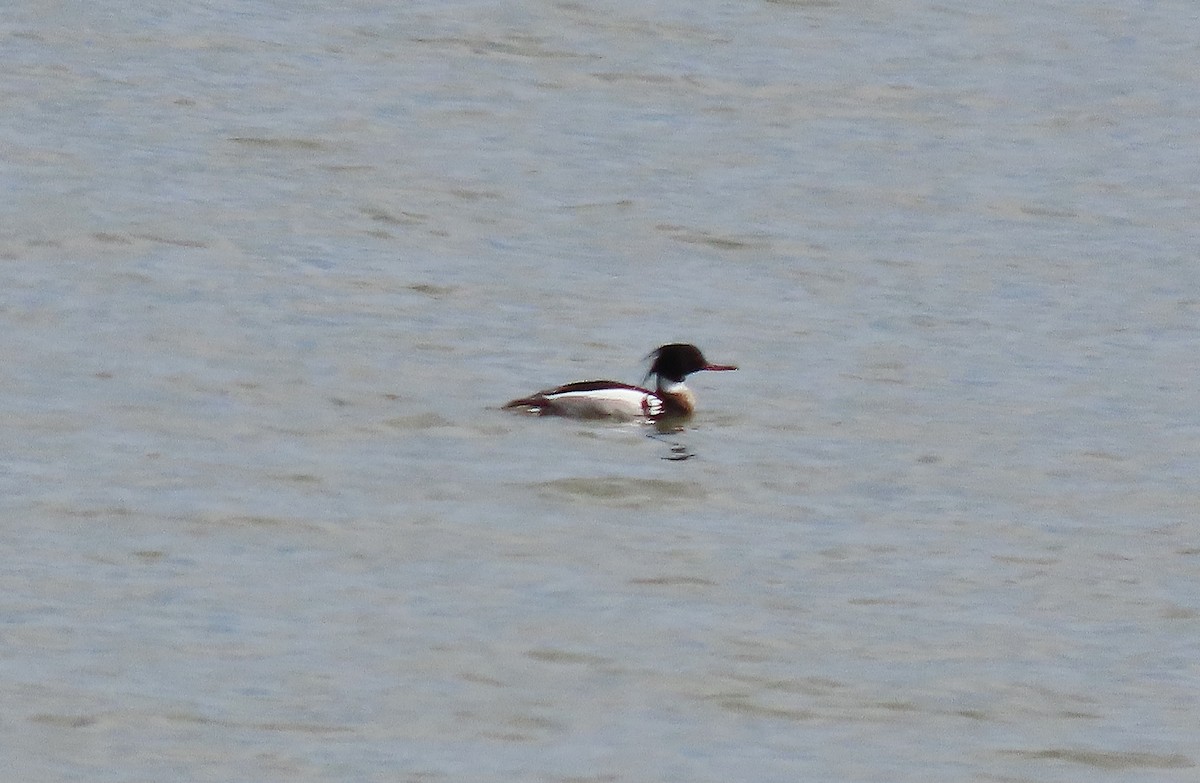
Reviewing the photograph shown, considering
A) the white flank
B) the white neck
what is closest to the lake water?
the white flank

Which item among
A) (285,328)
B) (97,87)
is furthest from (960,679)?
(97,87)

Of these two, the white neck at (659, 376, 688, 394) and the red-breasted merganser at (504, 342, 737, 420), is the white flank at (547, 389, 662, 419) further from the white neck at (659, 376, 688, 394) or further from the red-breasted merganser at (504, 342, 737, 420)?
the white neck at (659, 376, 688, 394)

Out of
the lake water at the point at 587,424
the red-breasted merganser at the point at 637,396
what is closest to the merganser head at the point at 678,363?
the red-breasted merganser at the point at 637,396

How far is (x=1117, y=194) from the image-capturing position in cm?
2444

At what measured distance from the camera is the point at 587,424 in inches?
651

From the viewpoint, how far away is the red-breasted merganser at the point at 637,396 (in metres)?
16.4

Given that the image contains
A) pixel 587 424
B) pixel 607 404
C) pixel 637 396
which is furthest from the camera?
pixel 637 396

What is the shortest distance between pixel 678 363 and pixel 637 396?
53 centimetres

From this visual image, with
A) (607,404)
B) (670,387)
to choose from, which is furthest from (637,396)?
(670,387)

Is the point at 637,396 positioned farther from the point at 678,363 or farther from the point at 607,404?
the point at 678,363

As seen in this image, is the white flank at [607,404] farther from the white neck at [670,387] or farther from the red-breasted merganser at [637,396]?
the white neck at [670,387]

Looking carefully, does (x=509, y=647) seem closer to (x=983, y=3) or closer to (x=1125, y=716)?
(x=1125, y=716)

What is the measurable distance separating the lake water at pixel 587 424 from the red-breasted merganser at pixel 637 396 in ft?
0.45

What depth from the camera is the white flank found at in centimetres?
1639
